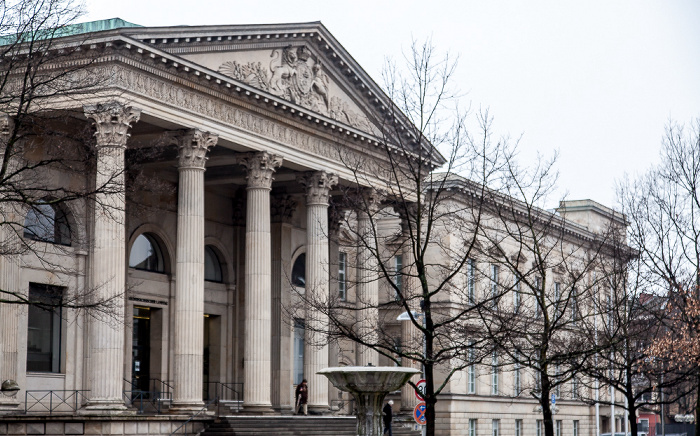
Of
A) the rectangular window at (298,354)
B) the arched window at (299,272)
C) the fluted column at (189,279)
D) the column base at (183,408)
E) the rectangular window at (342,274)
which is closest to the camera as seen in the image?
the column base at (183,408)

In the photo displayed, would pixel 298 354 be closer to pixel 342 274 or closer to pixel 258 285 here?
pixel 342 274

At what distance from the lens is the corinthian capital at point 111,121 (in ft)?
110

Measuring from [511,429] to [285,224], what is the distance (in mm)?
23160

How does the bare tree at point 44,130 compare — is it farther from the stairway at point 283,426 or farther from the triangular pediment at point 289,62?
the stairway at point 283,426

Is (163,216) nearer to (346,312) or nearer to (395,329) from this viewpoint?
(346,312)

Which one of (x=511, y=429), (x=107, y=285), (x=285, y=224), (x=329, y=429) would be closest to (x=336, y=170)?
(x=285, y=224)

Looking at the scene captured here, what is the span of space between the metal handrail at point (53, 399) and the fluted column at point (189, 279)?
164 inches

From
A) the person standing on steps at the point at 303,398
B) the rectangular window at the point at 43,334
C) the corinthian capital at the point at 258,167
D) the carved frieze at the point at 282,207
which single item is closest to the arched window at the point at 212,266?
the carved frieze at the point at 282,207

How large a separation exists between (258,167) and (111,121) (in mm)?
8163

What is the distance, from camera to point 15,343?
112 ft

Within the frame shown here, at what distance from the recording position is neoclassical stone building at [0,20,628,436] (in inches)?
1316

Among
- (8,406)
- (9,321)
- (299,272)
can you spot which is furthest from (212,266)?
(8,406)

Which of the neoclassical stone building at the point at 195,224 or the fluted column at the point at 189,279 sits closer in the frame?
the neoclassical stone building at the point at 195,224

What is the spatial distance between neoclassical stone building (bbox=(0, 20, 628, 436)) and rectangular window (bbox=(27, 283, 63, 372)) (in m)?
0.06
